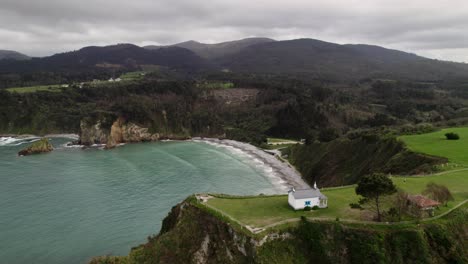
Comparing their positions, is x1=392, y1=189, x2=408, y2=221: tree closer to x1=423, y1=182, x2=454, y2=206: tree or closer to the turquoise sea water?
x1=423, y1=182, x2=454, y2=206: tree

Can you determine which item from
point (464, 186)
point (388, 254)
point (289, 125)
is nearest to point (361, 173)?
point (464, 186)

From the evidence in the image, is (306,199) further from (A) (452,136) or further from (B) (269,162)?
(B) (269,162)

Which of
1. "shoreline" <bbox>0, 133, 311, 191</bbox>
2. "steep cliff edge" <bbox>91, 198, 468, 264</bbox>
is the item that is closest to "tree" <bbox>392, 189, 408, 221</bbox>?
"steep cliff edge" <bbox>91, 198, 468, 264</bbox>

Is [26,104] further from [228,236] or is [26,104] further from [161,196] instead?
[228,236]

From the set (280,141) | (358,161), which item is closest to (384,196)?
(358,161)

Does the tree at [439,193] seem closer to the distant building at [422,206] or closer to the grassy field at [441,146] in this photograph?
the distant building at [422,206]
